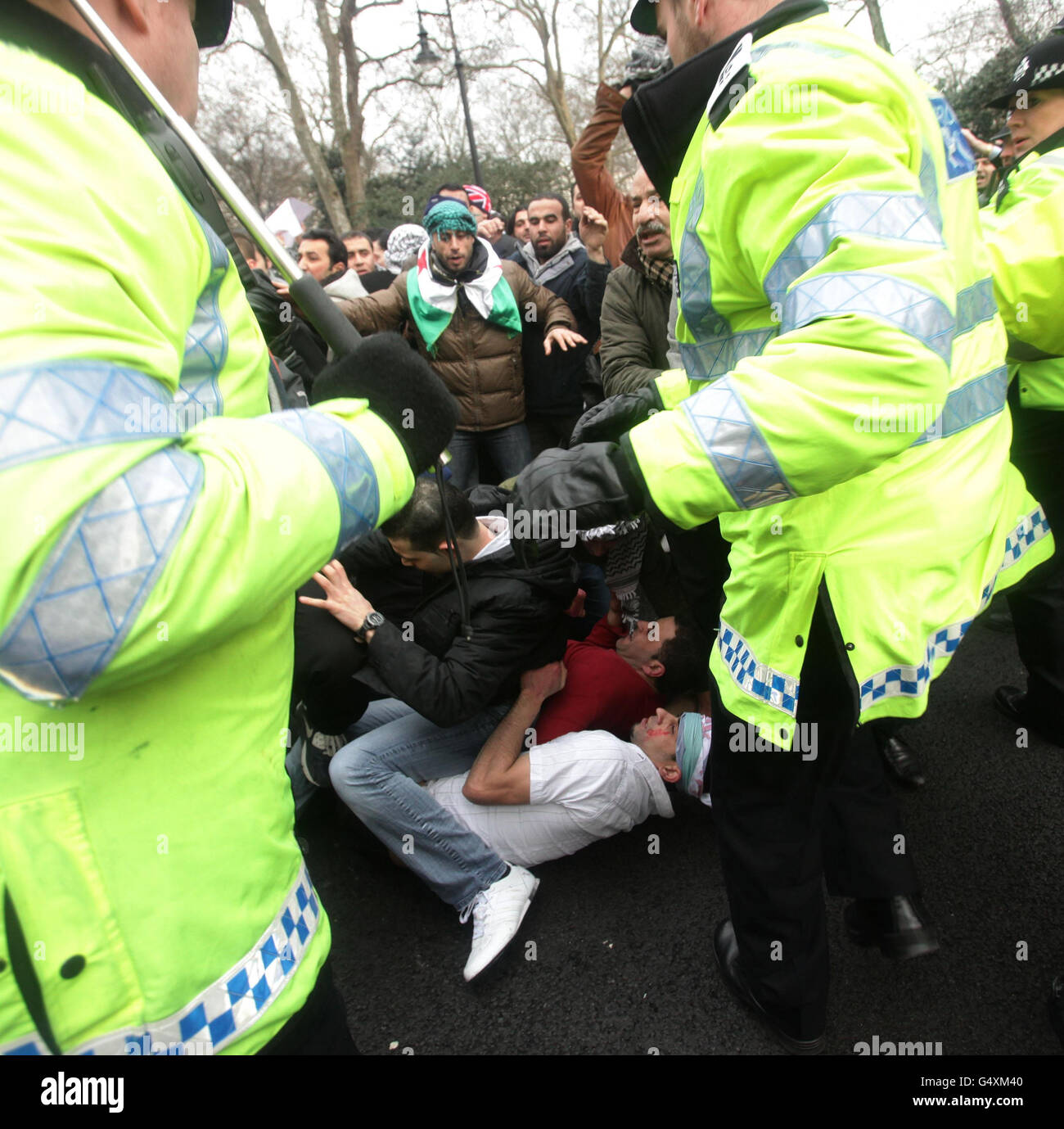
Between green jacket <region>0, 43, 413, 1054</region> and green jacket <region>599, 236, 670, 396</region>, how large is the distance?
2661 mm

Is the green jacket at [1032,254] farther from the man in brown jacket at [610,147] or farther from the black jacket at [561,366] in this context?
the black jacket at [561,366]

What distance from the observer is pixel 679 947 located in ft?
6.66

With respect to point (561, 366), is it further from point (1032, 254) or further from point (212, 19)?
point (212, 19)

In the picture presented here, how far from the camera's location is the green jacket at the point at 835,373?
0.90 metres

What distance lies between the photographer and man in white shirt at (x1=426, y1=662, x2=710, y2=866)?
88.4 inches

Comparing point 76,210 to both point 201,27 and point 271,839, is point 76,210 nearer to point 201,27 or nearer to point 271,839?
point 271,839

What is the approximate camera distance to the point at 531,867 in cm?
236

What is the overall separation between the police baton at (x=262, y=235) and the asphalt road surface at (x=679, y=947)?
1695mm

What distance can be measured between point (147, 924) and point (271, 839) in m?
0.15

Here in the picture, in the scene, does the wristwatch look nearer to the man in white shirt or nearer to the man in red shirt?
the man in white shirt

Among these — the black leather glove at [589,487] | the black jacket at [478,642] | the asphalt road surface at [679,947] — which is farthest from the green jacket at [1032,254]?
the asphalt road surface at [679,947]

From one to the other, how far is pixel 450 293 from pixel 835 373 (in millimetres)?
3194

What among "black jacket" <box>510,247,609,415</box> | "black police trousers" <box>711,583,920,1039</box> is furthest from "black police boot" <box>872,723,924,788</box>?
"black jacket" <box>510,247,609,415</box>
